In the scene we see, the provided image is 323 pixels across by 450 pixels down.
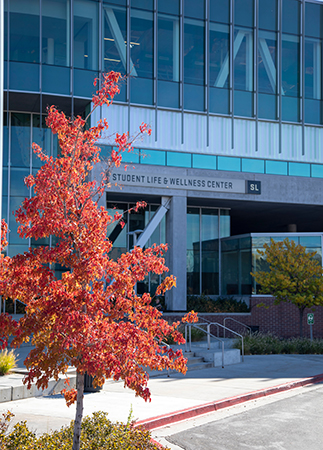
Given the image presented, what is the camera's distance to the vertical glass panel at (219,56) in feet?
90.4

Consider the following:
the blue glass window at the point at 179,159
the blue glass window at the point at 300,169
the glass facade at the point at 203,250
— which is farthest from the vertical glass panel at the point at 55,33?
the blue glass window at the point at 300,169

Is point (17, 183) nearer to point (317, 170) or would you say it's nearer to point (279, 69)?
point (279, 69)

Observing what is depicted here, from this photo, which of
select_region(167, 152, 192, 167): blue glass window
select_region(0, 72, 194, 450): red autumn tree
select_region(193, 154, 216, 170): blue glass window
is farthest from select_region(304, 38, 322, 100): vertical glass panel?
select_region(0, 72, 194, 450): red autumn tree

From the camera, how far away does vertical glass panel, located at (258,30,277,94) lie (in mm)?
28406

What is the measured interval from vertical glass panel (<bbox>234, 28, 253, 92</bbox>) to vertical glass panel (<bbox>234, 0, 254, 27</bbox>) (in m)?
0.41

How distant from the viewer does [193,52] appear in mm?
27156

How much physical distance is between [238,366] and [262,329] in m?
9.37

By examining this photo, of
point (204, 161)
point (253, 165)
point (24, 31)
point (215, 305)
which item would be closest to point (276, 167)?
point (253, 165)

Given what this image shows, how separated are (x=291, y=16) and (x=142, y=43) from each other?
8895 millimetres

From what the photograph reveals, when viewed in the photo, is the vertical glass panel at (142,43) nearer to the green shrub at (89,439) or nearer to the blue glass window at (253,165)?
the blue glass window at (253,165)

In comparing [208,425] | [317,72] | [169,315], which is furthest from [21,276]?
[317,72]

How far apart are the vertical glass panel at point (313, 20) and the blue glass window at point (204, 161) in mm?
9259

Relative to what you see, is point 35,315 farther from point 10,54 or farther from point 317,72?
point 317,72

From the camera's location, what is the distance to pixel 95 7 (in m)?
25.4
